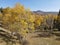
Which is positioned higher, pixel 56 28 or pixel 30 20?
pixel 30 20

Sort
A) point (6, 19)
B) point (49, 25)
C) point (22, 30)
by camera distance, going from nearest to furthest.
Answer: point (22, 30) → point (6, 19) → point (49, 25)

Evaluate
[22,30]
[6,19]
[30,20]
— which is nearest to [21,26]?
[22,30]

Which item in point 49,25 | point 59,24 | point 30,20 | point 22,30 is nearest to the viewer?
point 22,30

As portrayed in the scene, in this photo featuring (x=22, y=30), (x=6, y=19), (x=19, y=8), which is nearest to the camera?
(x=22, y=30)

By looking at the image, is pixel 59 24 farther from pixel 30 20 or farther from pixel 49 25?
Result: pixel 30 20

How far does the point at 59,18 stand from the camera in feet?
326

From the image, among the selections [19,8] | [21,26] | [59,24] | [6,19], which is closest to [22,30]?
[21,26]

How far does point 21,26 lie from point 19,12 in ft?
21.2

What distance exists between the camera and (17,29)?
153 ft

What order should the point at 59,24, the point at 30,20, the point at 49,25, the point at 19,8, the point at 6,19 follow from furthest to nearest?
the point at 49,25
the point at 59,24
the point at 6,19
the point at 19,8
the point at 30,20

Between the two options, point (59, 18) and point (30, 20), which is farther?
point (59, 18)

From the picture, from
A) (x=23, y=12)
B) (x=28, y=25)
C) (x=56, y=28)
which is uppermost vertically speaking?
(x=23, y=12)

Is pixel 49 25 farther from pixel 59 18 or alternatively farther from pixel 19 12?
pixel 19 12

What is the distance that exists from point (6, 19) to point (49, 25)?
4732 cm
